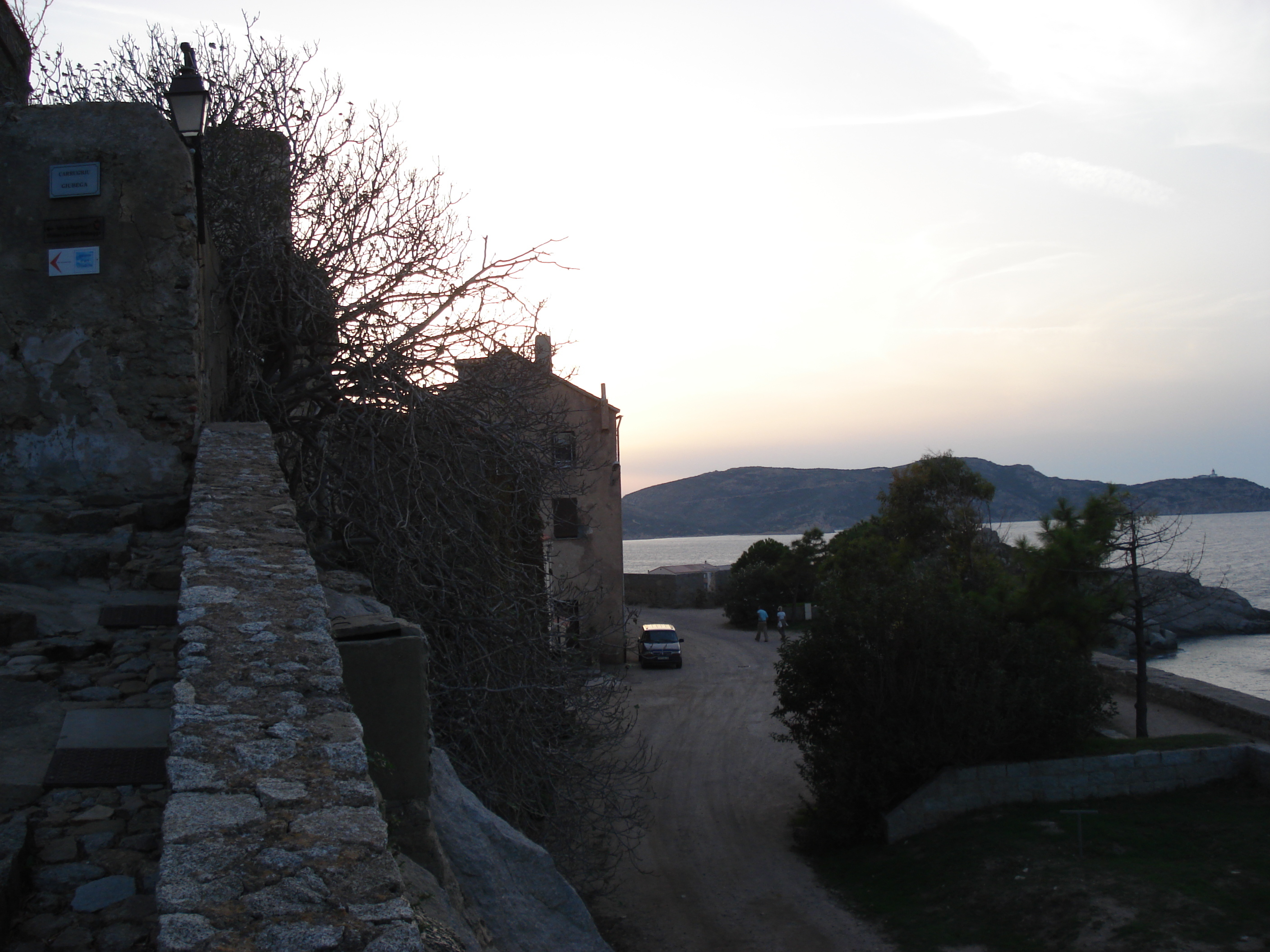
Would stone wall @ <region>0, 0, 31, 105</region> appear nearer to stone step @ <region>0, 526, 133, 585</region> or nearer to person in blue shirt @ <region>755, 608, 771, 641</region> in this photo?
stone step @ <region>0, 526, 133, 585</region>

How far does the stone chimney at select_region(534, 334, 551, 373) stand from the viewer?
10.8m

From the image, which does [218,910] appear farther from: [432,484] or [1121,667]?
[1121,667]

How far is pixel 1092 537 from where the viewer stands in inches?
793

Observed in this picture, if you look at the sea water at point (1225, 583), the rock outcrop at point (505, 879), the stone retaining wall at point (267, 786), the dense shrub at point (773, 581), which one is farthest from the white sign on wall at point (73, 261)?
the dense shrub at point (773, 581)

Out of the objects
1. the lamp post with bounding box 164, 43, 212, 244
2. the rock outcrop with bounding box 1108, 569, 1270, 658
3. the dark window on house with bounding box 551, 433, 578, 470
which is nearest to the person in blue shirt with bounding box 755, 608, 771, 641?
the rock outcrop with bounding box 1108, 569, 1270, 658

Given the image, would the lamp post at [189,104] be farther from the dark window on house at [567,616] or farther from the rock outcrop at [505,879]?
the dark window on house at [567,616]

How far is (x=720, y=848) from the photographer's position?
15.9 metres

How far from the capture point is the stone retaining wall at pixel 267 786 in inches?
87.9

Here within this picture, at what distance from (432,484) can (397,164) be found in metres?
4.17

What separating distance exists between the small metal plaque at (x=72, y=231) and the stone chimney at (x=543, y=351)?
4826 mm

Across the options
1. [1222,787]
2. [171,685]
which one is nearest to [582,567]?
[1222,787]

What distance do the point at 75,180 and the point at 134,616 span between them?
11.8 ft

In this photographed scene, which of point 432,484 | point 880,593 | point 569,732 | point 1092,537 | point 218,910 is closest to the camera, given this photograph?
point 218,910

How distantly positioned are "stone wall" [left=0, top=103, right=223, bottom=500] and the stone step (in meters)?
0.80
